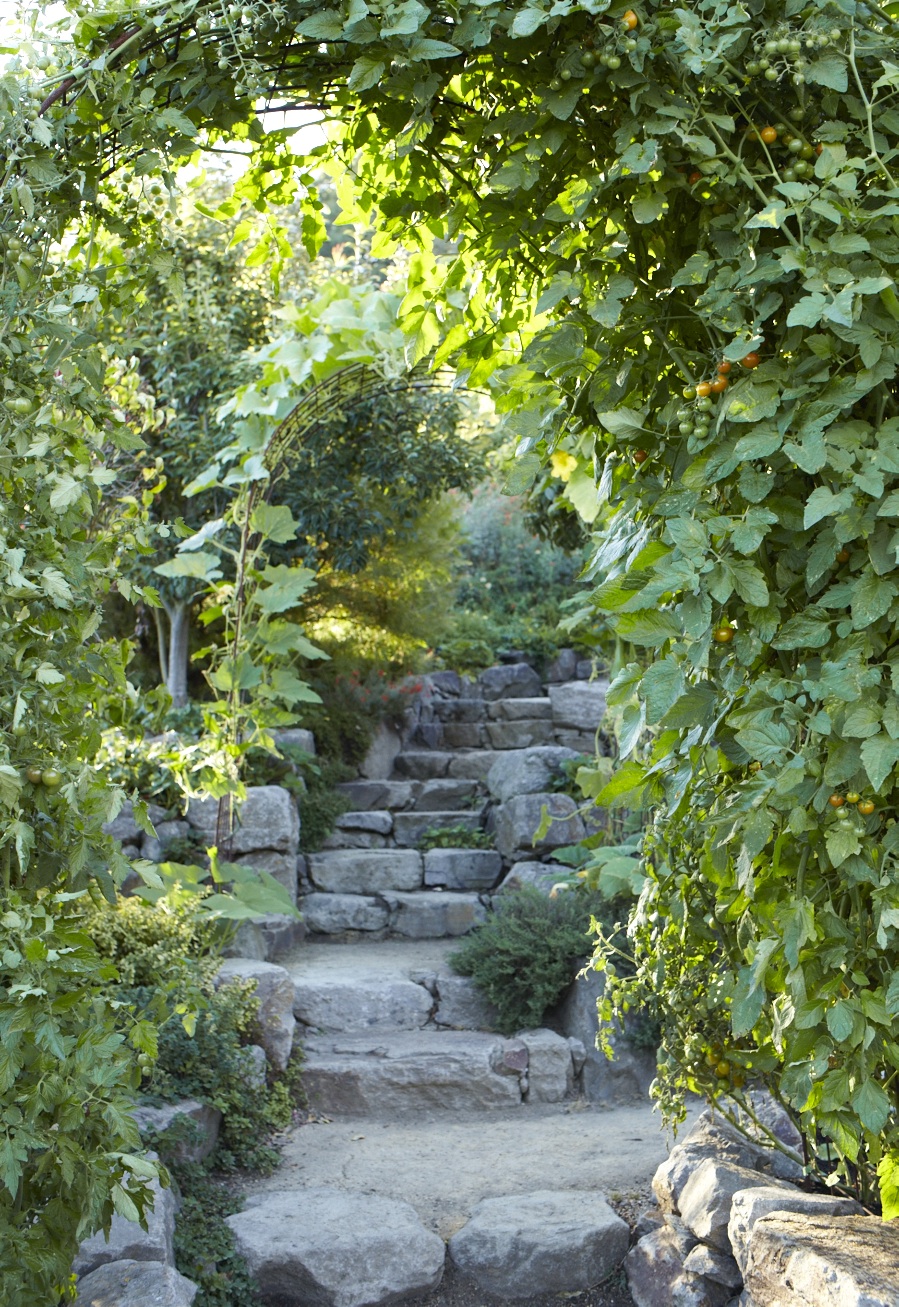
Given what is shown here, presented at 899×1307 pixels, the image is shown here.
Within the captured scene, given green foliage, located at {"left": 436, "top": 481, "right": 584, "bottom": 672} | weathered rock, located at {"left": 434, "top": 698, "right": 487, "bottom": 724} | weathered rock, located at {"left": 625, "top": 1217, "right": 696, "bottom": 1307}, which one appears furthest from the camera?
green foliage, located at {"left": 436, "top": 481, "right": 584, "bottom": 672}

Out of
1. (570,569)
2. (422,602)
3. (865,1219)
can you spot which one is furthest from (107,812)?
(570,569)

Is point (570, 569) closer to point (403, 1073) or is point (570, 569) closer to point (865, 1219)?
point (403, 1073)

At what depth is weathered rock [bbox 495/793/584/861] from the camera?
227 inches

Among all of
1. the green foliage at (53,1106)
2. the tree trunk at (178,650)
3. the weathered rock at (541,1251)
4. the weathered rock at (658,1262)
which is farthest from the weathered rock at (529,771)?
the green foliage at (53,1106)

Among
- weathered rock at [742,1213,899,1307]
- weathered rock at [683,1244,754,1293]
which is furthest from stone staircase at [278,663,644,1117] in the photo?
weathered rock at [742,1213,899,1307]

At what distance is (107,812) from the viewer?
1.64 m

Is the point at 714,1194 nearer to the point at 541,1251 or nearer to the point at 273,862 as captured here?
the point at 541,1251

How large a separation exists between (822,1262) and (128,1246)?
1420 millimetres

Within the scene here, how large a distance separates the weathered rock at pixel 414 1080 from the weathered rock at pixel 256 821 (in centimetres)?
111

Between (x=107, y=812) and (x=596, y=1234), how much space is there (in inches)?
74.5

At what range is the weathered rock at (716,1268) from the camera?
7.69 ft

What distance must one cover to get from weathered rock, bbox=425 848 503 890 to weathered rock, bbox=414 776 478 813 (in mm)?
1009

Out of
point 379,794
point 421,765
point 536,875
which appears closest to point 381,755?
point 421,765

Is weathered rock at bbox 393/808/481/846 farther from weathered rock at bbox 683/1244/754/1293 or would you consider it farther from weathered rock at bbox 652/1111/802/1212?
weathered rock at bbox 683/1244/754/1293
